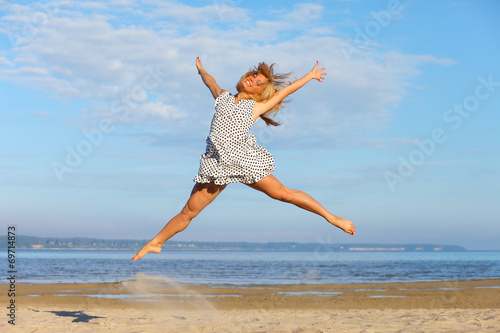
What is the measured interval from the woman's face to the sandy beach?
348 centimetres

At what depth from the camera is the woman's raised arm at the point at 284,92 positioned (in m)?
5.02

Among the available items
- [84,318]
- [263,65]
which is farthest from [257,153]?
[84,318]

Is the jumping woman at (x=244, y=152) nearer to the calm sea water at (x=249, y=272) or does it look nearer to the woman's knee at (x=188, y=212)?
the woman's knee at (x=188, y=212)

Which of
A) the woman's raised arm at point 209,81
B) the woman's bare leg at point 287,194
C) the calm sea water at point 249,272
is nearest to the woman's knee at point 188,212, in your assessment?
the woman's bare leg at point 287,194

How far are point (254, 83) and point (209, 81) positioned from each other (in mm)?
669

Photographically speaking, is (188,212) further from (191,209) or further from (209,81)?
(209,81)

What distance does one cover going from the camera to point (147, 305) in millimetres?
11898

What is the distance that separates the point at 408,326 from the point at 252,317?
305 cm

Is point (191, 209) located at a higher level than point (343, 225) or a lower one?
higher

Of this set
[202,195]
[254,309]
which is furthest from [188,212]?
[254,309]

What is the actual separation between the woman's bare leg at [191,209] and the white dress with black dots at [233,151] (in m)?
0.13

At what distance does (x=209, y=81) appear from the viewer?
216 inches

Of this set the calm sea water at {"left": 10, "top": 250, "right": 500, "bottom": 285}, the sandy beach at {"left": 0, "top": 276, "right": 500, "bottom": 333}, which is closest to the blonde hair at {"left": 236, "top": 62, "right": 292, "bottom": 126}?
the sandy beach at {"left": 0, "top": 276, "right": 500, "bottom": 333}

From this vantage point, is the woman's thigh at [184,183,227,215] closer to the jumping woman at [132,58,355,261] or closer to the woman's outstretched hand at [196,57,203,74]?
the jumping woman at [132,58,355,261]
